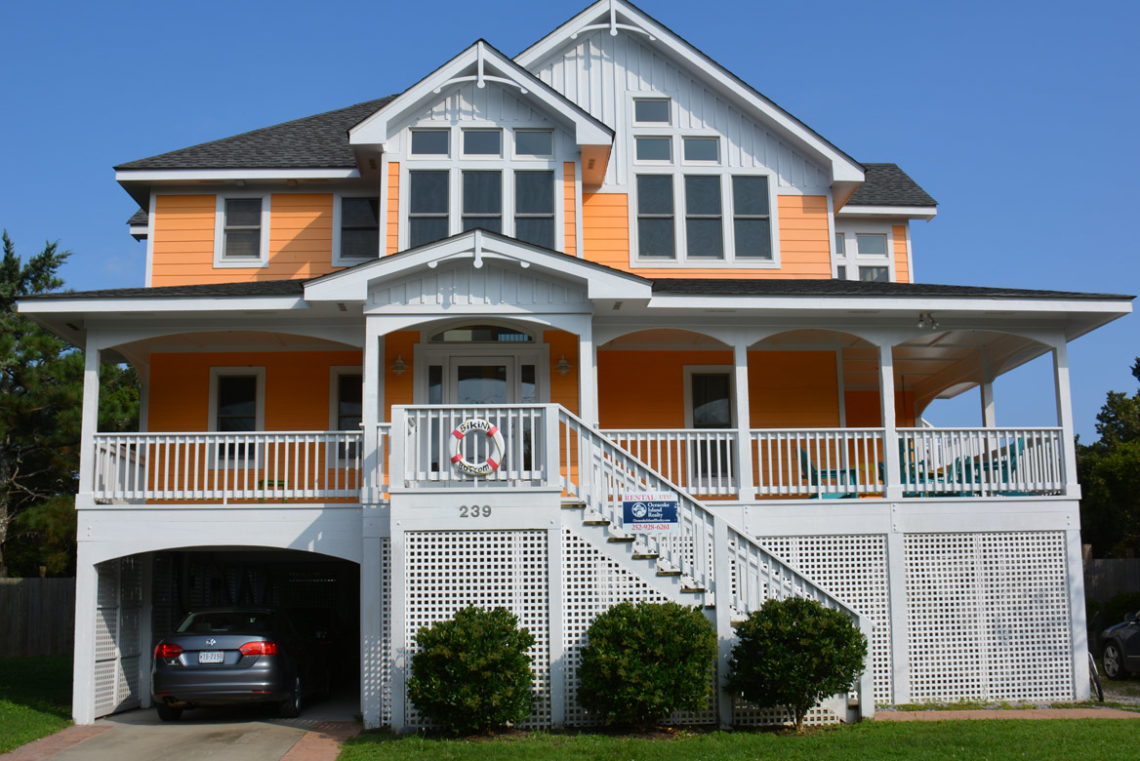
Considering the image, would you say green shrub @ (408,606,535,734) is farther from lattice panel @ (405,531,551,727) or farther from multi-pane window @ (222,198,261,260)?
multi-pane window @ (222,198,261,260)

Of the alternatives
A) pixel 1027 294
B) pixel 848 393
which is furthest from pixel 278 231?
pixel 1027 294

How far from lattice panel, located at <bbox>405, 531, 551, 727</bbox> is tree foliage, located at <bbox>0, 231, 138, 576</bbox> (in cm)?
1893

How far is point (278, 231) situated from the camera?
1917 centimetres

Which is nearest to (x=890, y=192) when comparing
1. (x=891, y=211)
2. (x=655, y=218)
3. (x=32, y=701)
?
(x=891, y=211)

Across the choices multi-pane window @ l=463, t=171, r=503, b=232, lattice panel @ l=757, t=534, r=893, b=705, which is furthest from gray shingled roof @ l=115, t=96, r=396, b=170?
lattice panel @ l=757, t=534, r=893, b=705

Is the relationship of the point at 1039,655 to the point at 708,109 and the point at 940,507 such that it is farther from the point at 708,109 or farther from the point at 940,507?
the point at 708,109

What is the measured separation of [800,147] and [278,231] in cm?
890

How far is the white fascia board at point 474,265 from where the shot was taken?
15047 millimetres

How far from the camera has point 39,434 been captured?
30188 millimetres

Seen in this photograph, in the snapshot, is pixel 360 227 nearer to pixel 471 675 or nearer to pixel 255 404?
pixel 255 404

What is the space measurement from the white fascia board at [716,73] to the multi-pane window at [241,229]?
518cm

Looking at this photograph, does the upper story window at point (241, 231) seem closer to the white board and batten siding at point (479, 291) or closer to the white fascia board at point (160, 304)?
the white fascia board at point (160, 304)

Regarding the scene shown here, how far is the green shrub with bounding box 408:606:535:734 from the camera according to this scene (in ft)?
40.4

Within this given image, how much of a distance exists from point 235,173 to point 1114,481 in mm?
23021
